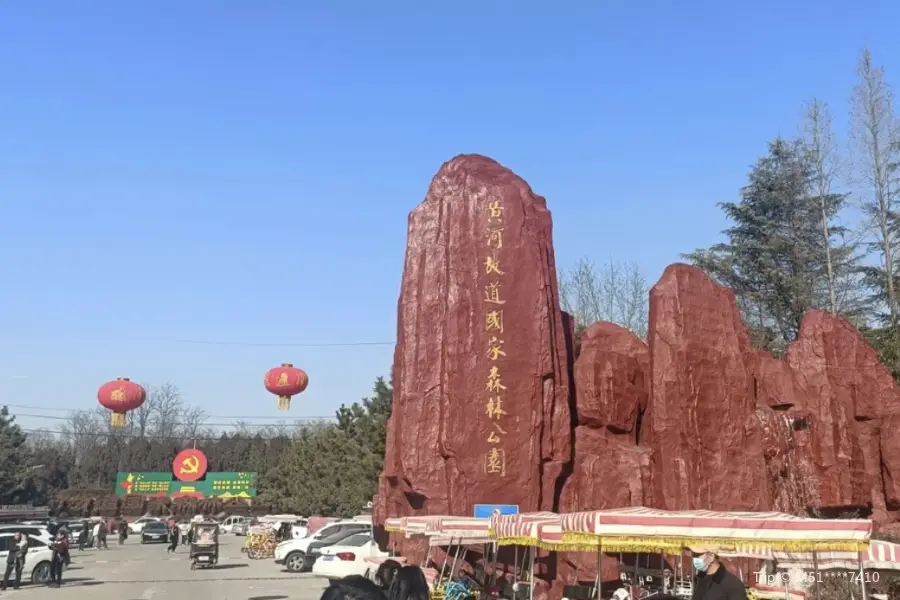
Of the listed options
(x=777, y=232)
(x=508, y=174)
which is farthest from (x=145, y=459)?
(x=508, y=174)

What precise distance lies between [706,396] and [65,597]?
51.0ft

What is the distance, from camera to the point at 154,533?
47688 millimetres

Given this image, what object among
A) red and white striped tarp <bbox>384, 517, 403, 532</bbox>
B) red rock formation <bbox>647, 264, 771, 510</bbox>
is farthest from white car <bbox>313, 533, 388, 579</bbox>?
red rock formation <bbox>647, 264, 771, 510</bbox>

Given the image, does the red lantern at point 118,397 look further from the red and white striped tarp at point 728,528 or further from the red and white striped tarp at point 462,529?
the red and white striped tarp at point 728,528

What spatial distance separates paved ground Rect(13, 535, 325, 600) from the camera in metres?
19.1

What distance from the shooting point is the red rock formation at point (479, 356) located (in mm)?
18688

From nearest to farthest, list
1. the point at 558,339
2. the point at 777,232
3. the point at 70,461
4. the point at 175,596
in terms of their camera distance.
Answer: the point at 175,596
the point at 558,339
the point at 777,232
the point at 70,461

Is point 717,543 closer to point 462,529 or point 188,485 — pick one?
point 462,529

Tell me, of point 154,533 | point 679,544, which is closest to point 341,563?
point 679,544

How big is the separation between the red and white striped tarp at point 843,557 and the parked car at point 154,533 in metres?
41.5

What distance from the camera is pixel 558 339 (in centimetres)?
1975

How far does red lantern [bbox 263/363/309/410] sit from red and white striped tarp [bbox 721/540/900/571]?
88.8 ft

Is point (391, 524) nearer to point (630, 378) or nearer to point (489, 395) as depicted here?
point (489, 395)

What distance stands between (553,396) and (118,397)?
25.6 meters
